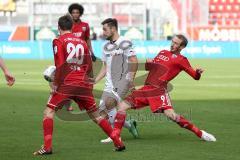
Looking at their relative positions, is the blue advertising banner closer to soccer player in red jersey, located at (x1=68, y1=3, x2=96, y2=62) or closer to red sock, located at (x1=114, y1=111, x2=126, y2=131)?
soccer player in red jersey, located at (x1=68, y1=3, x2=96, y2=62)

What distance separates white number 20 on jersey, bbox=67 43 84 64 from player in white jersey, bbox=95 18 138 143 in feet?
4.85

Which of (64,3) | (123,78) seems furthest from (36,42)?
(123,78)

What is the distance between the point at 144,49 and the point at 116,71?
120 ft

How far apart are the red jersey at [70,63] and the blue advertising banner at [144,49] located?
117 ft

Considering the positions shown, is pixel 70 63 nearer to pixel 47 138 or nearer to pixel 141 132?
pixel 47 138

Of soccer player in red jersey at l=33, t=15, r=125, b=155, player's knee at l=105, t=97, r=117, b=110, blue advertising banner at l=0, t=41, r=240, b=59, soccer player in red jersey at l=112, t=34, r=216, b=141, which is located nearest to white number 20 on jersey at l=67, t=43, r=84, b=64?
soccer player in red jersey at l=33, t=15, r=125, b=155

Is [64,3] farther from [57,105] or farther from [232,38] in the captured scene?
[57,105]

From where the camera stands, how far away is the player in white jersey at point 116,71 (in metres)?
12.5

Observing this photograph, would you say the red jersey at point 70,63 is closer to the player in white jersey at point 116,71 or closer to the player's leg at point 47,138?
the player's leg at point 47,138

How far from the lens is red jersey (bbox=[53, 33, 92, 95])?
1079 centimetres

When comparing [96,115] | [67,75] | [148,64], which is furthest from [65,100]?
[148,64]

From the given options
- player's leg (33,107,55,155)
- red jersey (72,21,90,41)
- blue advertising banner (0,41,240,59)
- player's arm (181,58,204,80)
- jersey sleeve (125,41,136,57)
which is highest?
red jersey (72,21,90,41)

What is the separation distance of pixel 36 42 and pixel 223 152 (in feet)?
126

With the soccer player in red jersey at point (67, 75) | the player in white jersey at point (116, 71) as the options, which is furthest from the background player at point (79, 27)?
the soccer player in red jersey at point (67, 75)
